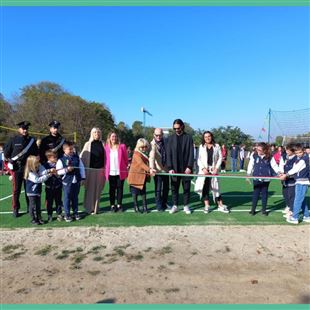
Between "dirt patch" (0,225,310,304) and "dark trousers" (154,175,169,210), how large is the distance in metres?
1.46

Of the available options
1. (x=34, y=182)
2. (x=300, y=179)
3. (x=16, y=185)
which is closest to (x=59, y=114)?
(x=16, y=185)

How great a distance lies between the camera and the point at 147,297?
11.4ft

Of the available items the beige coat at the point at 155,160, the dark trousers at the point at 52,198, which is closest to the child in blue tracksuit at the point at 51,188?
the dark trousers at the point at 52,198

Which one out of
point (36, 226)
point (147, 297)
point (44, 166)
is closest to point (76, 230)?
point (36, 226)

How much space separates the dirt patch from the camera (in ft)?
11.6

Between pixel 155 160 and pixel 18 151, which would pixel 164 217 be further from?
pixel 18 151

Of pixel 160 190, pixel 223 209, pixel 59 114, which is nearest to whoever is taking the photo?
pixel 223 209

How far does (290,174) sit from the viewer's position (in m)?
6.54

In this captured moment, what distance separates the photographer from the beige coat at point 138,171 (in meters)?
7.26

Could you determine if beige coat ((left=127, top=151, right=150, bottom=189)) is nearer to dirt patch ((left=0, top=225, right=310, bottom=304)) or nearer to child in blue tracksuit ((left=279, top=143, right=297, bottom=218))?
dirt patch ((left=0, top=225, right=310, bottom=304))

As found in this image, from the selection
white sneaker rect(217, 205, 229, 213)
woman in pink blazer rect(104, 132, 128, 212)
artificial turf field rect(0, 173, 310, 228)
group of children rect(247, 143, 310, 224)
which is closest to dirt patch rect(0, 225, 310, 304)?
artificial turf field rect(0, 173, 310, 228)

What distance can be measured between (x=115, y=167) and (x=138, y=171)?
532 millimetres

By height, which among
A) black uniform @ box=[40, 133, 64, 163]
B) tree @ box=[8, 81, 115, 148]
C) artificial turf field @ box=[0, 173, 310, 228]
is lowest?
artificial turf field @ box=[0, 173, 310, 228]

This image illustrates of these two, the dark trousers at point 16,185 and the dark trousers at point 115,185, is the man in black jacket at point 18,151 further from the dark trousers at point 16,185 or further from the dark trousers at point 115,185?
the dark trousers at point 115,185
